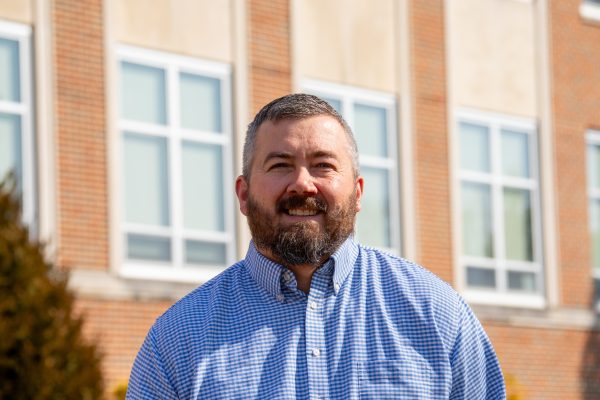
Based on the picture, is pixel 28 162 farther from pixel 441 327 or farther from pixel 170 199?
pixel 441 327

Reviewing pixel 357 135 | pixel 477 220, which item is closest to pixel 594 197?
pixel 477 220

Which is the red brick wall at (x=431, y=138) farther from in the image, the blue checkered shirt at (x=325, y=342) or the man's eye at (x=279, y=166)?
the man's eye at (x=279, y=166)

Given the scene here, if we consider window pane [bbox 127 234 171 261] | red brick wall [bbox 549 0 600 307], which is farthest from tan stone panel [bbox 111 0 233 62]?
red brick wall [bbox 549 0 600 307]

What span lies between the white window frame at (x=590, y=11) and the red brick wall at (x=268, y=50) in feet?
17.2

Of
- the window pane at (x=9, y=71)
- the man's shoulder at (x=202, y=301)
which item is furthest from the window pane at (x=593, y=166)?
the man's shoulder at (x=202, y=301)

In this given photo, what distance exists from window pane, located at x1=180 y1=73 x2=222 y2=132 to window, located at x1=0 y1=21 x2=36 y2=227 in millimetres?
1984

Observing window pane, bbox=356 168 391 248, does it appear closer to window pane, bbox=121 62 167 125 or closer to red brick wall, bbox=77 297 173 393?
window pane, bbox=121 62 167 125

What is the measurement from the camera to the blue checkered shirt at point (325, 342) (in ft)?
12.6

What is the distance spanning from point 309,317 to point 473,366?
0.45 metres

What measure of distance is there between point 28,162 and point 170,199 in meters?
1.83

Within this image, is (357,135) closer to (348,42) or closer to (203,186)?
(348,42)

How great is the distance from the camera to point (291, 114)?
12.9ft

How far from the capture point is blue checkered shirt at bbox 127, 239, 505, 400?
3.86 meters

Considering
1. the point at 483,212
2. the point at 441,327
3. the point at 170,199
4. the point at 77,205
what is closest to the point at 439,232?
the point at 483,212
